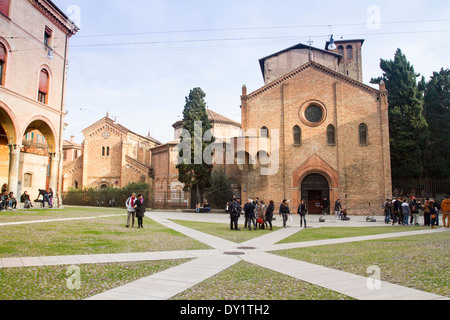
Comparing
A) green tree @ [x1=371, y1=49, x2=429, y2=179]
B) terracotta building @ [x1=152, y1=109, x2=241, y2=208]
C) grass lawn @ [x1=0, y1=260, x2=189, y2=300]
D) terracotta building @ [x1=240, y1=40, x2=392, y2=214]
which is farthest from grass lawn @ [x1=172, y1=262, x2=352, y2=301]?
terracotta building @ [x1=152, y1=109, x2=241, y2=208]

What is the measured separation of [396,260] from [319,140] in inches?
910

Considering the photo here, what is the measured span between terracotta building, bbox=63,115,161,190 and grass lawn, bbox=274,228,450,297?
1539 inches

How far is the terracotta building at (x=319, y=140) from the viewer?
28250 mm

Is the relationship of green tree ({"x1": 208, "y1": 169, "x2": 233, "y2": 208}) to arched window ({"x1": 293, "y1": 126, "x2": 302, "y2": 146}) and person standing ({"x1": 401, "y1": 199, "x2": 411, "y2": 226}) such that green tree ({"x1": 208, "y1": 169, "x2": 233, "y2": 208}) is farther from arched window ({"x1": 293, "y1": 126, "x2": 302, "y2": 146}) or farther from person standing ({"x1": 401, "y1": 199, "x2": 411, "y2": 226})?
person standing ({"x1": 401, "y1": 199, "x2": 411, "y2": 226})

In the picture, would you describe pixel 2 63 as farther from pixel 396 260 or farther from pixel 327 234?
pixel 396 260

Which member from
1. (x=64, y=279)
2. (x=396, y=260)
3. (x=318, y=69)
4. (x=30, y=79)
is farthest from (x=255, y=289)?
(x=318, y=69)

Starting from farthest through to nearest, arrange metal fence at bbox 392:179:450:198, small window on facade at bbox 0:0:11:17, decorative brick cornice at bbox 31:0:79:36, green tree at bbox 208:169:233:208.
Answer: green tree at bbox 208:169:233:208
metal fence at bbox 392:179:450:198
decorative brick cornice at bbox 31:0:79:36
small window on facade at bbox 0:0:11:17

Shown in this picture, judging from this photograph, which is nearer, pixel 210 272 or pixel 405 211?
pixel 210 272

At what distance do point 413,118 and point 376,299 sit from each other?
34214 mm

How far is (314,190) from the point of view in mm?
29453

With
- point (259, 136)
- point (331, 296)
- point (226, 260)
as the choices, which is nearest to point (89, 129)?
point (259, 136)

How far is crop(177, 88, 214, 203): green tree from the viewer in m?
34.1

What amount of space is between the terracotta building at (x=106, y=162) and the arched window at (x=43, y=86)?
22.1 meters
